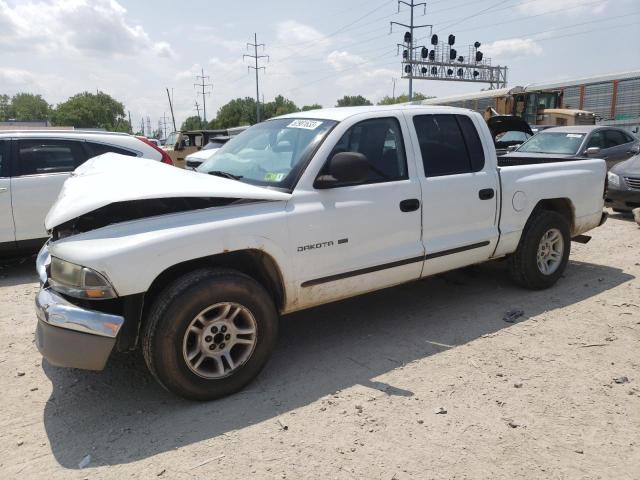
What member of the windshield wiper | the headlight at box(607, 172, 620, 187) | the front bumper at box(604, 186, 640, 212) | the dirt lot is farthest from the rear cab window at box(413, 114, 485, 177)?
the headlight at box(607, 172, 620, 187)

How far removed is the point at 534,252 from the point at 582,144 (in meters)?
6.74

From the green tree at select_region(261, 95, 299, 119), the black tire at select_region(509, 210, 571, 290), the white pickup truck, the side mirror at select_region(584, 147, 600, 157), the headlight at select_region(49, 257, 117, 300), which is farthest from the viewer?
the green tree at select_region(261, 95, 299, 119)

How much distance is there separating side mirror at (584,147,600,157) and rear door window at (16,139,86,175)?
30.6 feet

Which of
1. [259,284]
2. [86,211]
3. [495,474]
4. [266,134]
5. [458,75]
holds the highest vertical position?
[458,75]

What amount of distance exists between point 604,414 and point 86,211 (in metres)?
3.31

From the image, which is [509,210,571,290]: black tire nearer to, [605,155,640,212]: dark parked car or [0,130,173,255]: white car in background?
[605,155,640,212]: dark parked car

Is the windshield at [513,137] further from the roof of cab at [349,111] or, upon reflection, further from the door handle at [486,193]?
the roof of cab at [349,111]

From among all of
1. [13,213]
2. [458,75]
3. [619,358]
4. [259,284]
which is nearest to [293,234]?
[259,284]

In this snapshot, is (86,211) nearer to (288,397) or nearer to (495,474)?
(288,397)

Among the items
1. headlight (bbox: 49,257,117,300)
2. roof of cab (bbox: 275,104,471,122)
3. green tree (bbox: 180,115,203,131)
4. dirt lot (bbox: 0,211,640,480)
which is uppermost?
green tree (bbox: 180,115,203,131)

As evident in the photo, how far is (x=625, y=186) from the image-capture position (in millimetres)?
8977

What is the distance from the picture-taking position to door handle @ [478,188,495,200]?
445 cm

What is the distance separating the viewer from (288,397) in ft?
10.8

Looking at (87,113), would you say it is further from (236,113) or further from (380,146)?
(380,146)
